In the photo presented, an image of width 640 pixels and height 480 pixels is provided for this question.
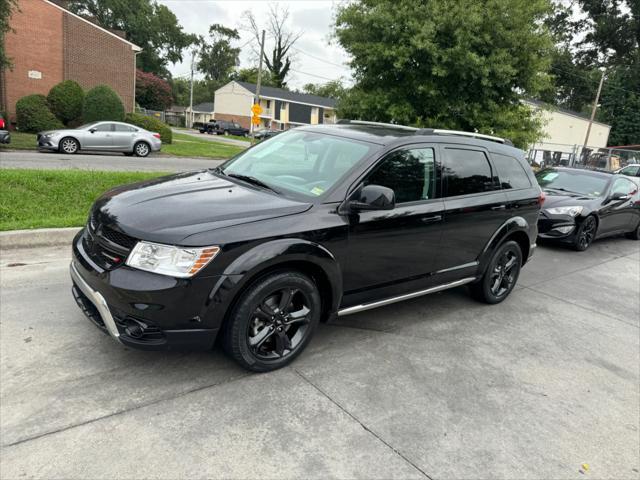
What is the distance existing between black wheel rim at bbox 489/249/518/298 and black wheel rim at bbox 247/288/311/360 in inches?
103

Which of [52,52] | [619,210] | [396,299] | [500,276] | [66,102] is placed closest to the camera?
[396,299]

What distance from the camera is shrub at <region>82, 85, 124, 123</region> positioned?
72.1 feet

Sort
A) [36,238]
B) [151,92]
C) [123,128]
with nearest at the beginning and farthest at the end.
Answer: [36,238] → [123,128] → [151,92]

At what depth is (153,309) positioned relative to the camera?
9.37 feet

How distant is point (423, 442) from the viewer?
288cm

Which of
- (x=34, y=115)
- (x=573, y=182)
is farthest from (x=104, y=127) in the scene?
(x=573, y=182)

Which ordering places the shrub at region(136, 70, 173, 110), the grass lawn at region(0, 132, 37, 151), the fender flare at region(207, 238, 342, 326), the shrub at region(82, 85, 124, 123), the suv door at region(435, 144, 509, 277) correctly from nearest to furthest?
the fender flare at region(207, 238, 342, 326), the suv door at region(435, 144, 509, 277), the grass lawn at region(0, 132, 37, 151), the shrub at region(82, 85, 124, 123), the shrub at region(136, 70, 173, 110)

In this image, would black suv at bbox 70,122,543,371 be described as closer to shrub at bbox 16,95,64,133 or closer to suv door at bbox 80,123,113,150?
suv door at bbox 80,123,113,150

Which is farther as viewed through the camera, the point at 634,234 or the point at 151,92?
the point at 151,92

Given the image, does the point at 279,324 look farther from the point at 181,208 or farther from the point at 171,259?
the point at 181,208

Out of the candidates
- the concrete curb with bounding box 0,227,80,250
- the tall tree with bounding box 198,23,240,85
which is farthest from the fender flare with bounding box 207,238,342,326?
the tall tree with bounding box 198,23,240,85

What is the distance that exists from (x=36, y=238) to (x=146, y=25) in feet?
205

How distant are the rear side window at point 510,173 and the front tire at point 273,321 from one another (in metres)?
2.67

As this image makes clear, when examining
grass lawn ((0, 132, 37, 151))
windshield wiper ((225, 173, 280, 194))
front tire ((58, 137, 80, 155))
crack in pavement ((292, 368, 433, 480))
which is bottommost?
grass lawn ((0, 132, 37, 151))
